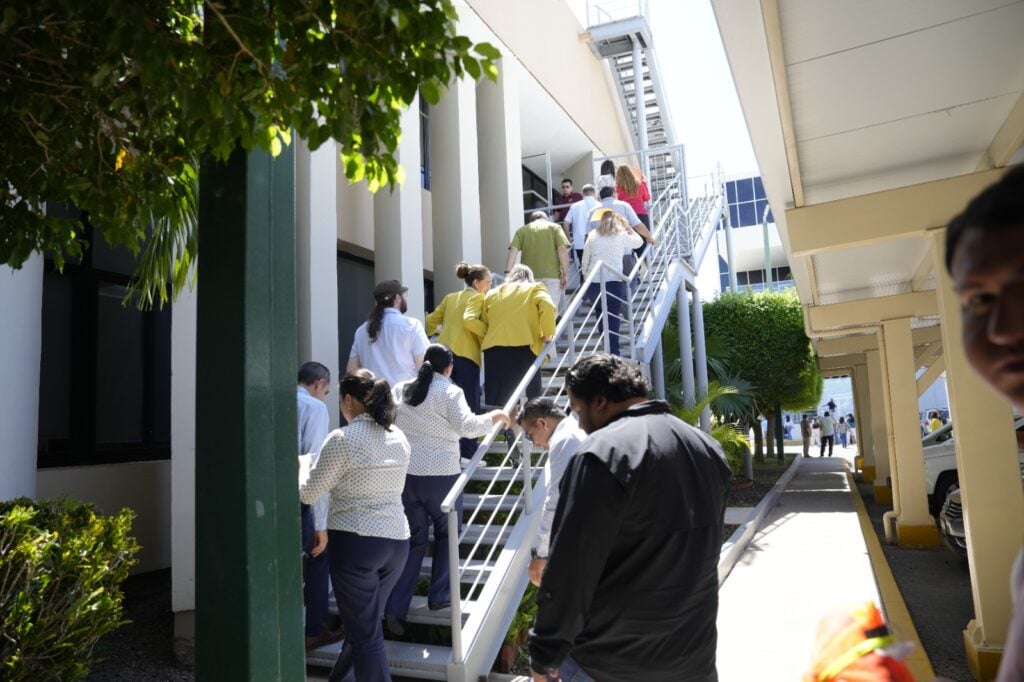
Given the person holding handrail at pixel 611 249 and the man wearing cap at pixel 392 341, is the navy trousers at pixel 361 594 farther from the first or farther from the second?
the person holding handrail at pixel 611 249

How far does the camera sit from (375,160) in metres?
2.34

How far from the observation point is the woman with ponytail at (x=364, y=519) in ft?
13.1

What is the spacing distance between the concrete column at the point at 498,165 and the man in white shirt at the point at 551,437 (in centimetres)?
734

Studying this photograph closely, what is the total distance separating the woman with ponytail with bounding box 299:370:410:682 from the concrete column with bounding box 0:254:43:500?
8.49 ft

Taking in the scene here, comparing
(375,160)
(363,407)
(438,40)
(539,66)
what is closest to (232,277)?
(375,160)

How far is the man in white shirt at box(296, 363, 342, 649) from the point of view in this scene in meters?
4.95

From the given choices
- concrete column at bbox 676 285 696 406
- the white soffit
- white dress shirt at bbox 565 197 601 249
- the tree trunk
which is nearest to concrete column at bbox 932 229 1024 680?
the white soffit

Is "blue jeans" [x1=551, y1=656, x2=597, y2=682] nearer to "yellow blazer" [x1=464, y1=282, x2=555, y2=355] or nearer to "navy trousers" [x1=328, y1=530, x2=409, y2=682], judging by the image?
"navy trousers" [x1=328, y1=530, x2=409, y2=682]

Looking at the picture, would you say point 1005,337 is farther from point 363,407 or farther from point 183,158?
point 363,407

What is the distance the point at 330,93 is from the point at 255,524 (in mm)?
1331

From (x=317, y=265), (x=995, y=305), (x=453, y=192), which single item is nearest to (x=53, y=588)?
(x=995, y=305)

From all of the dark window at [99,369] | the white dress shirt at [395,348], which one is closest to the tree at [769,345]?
the white dress shirt at [395,348]

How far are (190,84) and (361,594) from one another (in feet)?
9.06

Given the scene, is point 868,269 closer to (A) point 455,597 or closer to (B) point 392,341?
(B) point 392,341
